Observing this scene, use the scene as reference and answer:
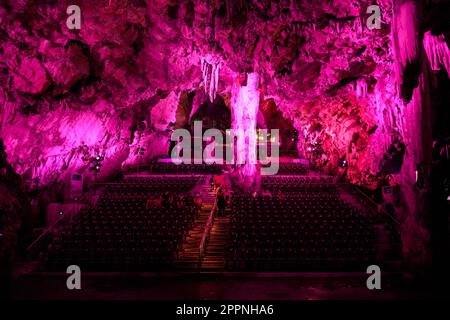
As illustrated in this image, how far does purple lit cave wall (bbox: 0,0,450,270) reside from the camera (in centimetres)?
1031

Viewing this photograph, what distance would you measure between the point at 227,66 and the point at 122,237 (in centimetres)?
930

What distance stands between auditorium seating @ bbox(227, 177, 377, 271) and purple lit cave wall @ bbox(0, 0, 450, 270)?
7.45 feet

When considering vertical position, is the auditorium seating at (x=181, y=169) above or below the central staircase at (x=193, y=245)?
above

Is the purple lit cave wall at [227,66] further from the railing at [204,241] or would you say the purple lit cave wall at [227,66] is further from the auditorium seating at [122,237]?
the railing at [204,241]

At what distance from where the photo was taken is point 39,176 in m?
18.3

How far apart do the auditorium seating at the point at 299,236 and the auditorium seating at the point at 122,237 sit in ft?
6.95

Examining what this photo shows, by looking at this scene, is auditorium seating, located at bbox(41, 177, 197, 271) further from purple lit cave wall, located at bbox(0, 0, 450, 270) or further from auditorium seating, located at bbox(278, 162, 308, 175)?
auditorium seating, located at bbox(278, 162, 308, 175)

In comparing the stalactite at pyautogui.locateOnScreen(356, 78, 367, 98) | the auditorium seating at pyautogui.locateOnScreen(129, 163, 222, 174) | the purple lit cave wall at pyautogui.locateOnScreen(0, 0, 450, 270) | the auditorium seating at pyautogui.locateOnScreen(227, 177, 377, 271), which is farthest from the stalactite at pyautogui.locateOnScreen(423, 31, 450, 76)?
the auditorium seating at pyautogui.locateOnScreen(129, 163, 222, 174)

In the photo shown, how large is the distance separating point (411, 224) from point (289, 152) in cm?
2506

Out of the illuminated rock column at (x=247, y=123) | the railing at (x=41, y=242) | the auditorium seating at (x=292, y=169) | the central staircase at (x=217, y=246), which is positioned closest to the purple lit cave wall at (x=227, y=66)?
the illuminated rock column at (x=247, y=123)

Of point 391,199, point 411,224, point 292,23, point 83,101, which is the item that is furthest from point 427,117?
point 83,101

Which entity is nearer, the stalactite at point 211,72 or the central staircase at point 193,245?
the central staircase at point 193,245

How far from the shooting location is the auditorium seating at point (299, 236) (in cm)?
1191

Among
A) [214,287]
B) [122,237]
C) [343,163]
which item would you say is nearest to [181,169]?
[343,163]
